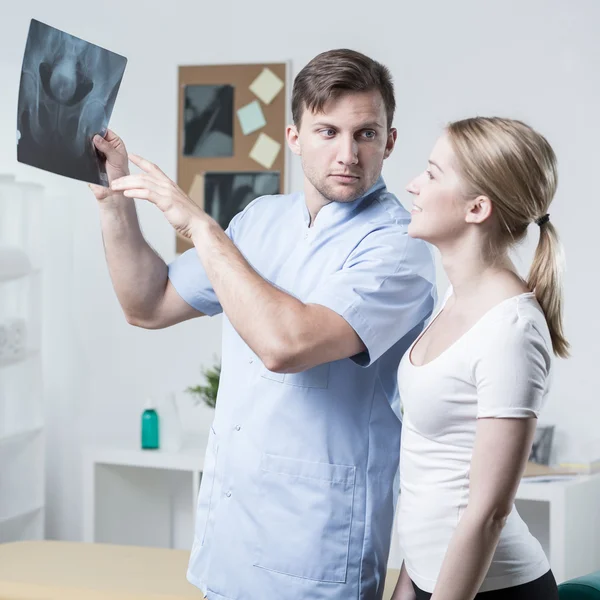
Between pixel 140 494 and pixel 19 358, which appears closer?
pixel 19 358

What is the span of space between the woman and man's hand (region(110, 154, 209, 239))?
33 cm

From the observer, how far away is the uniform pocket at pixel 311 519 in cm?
145

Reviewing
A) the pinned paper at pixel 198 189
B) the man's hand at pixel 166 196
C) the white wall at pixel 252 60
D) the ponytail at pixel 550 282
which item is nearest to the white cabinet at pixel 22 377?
the white wall at pixel 252 60

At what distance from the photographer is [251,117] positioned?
3703 millimetres

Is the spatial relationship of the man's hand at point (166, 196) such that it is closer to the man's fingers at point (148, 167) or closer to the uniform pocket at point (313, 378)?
the man's fingers at point (148, 167)

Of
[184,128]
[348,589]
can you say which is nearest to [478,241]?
[348,589]

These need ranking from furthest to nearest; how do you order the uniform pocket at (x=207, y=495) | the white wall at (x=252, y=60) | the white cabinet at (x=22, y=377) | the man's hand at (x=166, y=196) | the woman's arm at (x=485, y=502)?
the white cabinet at (x=22, y=377), the white wall at (x=252, y=60), the uniform pocket at (x=207, y=495), the man's hand at (x=166, y=196), the woman's arm at (x=485, y=502)

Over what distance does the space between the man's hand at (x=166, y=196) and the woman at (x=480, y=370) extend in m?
0.33

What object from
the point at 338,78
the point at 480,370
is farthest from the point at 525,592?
the point at 338,78

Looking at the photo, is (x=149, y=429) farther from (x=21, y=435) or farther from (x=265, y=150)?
(x=265, y=150)

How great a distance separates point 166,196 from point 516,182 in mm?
518

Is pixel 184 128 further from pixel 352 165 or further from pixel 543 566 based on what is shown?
pixel 543 566

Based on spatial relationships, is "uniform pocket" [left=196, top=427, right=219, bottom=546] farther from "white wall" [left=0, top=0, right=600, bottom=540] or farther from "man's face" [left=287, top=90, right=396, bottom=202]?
"white wall" [left=0, top=0, right=600, bottom=540]

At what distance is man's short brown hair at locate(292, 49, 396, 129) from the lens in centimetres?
150
